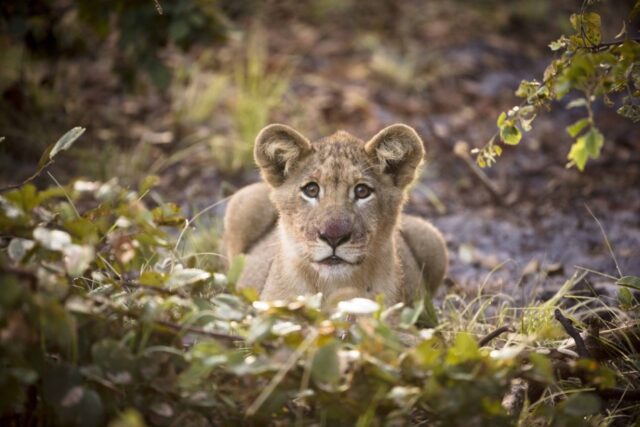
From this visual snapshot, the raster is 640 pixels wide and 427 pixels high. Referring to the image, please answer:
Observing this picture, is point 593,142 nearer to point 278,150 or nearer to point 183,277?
point 183,277

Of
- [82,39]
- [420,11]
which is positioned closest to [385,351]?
[82,39]

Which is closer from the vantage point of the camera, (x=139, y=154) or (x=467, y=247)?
(x=467, y=247)

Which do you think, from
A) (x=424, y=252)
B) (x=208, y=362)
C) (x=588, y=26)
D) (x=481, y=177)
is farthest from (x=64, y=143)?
(x=481, y=177)

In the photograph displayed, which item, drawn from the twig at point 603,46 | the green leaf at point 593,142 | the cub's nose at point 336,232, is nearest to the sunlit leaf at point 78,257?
the cub's nose at point 336,232

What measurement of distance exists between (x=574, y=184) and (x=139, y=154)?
4.83 m

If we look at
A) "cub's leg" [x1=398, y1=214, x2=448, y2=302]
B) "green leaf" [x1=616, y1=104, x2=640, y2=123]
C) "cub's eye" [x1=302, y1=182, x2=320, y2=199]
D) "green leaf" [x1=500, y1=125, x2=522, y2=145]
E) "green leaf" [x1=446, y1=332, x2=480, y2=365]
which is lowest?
"cub's leg" [x1=398, y1=214, x2=448, y2=302]

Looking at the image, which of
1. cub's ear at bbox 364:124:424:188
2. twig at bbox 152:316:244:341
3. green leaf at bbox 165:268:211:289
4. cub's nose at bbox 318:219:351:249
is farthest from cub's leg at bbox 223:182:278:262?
twig at bbox 152:316:244:341

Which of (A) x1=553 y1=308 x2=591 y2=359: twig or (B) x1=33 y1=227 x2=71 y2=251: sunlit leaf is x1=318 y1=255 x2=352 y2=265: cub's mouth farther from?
(B) x1=33 y1=227 x2=71 y2=251: sunlit leaf

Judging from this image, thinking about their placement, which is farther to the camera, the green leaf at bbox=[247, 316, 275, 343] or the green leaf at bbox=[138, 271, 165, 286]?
the green leaf at bbox=[138, 271, 165, 286]

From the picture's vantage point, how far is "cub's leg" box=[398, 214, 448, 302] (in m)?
5.64

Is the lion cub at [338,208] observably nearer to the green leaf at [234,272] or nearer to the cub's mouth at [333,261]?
the cub's mouth at [333,261]

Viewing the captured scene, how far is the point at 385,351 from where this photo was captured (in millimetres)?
3070

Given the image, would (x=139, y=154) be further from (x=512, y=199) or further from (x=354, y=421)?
(x=354, y=421)

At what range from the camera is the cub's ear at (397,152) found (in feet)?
15.4
